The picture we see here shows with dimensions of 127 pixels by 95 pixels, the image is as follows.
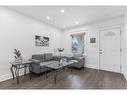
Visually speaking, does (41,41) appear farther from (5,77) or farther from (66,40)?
(5,77)

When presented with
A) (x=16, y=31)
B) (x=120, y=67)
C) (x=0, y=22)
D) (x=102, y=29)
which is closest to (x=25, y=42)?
(x=16, y=31)

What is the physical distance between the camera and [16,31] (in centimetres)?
325

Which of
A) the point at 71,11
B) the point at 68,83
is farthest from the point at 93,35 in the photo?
the point at 68,83

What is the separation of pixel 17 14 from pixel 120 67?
4.86 meters

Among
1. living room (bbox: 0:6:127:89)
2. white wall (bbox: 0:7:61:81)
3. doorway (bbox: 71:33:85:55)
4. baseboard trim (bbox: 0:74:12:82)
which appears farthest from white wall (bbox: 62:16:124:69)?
baseboard trim (bbox: 0:74:12:82)

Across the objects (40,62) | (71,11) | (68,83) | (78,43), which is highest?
(71,11)

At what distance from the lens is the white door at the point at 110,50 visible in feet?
12.2

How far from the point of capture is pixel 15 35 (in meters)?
3.21

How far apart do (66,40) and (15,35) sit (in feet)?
10.7

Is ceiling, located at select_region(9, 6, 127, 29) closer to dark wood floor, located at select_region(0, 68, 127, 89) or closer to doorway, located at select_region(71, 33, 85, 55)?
doorway, located at select_region(71, 33, 85, 55)

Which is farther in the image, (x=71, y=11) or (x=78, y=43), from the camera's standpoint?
(x=78, y=43)

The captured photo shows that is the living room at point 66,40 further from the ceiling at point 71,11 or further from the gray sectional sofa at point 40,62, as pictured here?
Result: the gray sectional sofa at point 40,62

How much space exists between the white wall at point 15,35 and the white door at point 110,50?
10.2 feet
